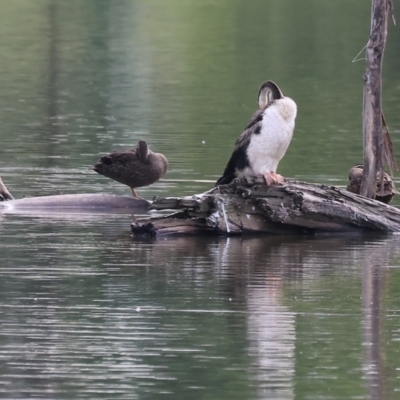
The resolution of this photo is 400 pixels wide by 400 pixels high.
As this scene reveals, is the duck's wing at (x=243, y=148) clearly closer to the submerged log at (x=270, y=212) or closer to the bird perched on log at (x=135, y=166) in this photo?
the submerged log at (x=270, y=212)

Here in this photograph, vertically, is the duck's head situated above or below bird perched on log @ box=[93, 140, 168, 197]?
above

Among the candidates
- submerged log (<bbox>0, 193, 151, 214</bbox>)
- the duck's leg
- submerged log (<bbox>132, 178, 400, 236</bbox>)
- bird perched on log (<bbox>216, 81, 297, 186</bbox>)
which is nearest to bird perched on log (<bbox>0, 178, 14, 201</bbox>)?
submerged log (<bbox>0, 193, 151, 214</bbox>)

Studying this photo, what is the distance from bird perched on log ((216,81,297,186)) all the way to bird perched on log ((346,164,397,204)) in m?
1.55

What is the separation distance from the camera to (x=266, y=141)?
12383 mm

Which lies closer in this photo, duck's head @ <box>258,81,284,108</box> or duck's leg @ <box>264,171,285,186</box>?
duck's leg @ <box>264,171,285,186</box>

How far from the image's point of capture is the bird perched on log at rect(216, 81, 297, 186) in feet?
40.7

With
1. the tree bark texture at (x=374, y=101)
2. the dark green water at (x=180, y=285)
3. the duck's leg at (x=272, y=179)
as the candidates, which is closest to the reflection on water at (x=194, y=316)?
the dark green water at (x=180, y=285)

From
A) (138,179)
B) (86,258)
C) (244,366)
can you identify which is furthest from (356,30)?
(244,366)

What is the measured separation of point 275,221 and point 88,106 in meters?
13.7

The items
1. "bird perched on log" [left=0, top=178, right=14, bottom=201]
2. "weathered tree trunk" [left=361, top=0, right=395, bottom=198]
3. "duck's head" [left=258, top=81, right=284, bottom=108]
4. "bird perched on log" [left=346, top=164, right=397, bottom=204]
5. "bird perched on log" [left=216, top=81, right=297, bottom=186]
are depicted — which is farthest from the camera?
"bird perched on log" [left=0, top=178, right=14, bottom=201]

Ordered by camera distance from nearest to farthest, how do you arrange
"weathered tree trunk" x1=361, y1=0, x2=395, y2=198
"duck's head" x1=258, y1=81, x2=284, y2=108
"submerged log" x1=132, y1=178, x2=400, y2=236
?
1. "submerged log" x1=132, y1=178, x2=400, y2=236
2. "duck's head" x1=258, y1=81, x2=284, y2=108
3. "weathered tree trunk" x1=361, y1=0, x2=395, y2=198

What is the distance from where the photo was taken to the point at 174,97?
90.5 feet

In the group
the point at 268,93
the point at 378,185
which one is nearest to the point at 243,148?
the point at 268,93

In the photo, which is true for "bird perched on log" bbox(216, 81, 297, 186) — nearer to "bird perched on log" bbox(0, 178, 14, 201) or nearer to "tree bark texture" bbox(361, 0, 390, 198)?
"tree bark texture" bbox(361, 0, 390, 198)
